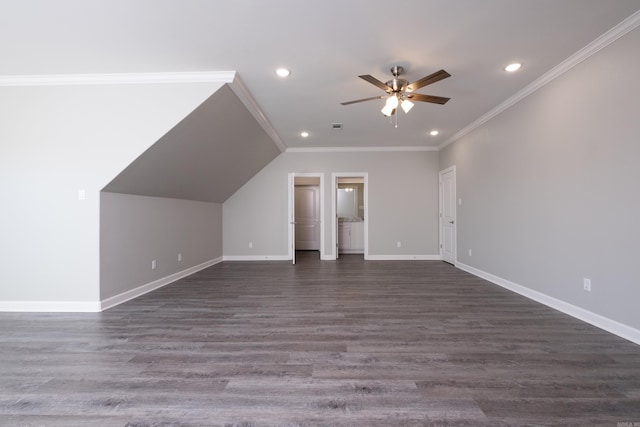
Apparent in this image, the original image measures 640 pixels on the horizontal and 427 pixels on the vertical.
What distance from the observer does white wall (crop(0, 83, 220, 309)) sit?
311 cm

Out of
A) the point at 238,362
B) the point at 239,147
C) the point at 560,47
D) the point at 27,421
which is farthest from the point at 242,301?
the point at 560,47

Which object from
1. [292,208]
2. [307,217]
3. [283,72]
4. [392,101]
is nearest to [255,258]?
[292,208]

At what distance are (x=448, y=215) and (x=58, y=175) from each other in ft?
21.0

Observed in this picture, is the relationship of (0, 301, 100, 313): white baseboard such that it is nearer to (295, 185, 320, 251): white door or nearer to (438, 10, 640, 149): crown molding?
(438, 10, 640, 149): crown molding

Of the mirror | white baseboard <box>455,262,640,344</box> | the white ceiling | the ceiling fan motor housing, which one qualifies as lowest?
white baseboard <box>455,262,640,344</box>

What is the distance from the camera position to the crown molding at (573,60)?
2316 millimetres

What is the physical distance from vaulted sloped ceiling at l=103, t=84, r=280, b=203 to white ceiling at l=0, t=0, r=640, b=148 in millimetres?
490

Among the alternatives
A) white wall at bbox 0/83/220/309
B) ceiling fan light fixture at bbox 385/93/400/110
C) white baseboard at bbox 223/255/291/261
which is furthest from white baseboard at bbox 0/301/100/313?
ceiling fan light fixture at bbox 385/93/400/110

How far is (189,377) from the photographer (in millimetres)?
1855

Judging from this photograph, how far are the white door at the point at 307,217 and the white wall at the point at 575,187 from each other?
5156mm

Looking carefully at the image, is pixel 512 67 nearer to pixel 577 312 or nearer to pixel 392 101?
pixel 392 101

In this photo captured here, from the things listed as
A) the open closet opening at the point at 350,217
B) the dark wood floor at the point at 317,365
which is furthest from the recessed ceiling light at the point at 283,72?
the open closet opening at the point at 350,217

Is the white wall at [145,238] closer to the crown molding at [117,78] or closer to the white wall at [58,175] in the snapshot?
the white wall at [58,175]

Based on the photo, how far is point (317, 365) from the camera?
6.52ft
